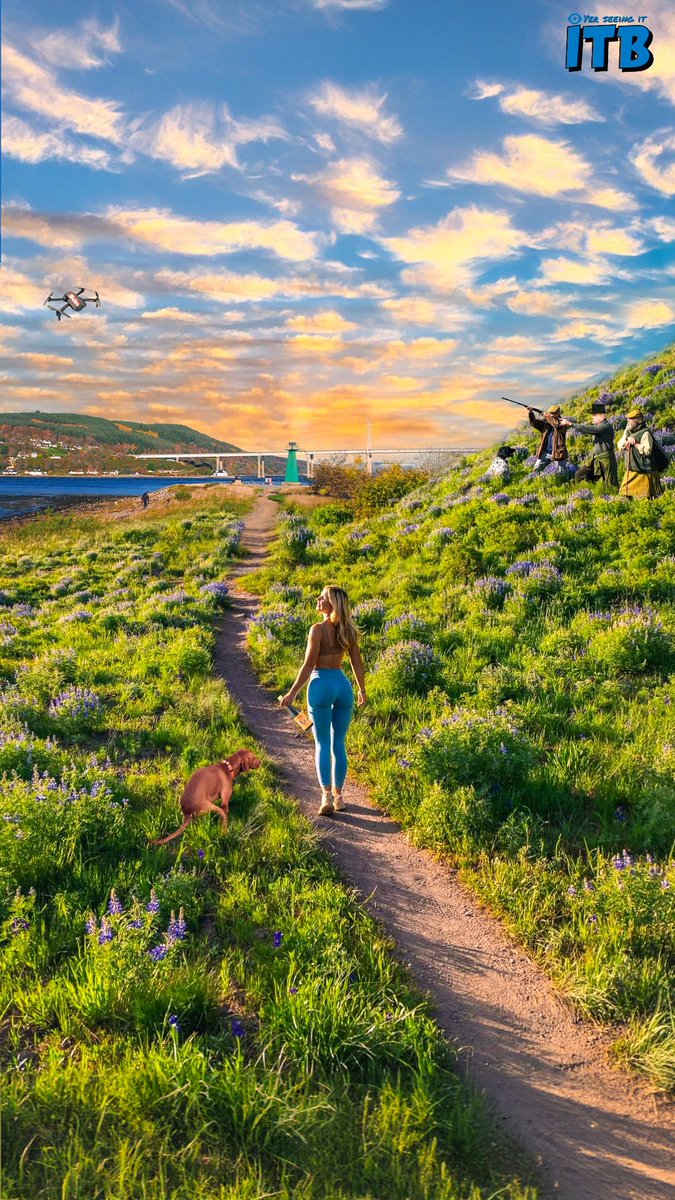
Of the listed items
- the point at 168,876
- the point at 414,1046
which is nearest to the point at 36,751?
the point at 168,876

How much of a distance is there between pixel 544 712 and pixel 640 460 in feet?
33.1

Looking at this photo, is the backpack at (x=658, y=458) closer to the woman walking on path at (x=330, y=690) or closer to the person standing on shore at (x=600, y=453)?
the person standing on shore at (x=600, y=453)

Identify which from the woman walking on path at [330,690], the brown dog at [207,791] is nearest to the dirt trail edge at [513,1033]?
the woman walking on path at [330,690]

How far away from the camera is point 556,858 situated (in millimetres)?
5609

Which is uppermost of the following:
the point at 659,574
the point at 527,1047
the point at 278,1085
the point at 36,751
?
the point at 659,574

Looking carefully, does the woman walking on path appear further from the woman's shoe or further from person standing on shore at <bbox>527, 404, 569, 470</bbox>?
person standing on shore at <bbox>527, 404, 569, 470</bbox>

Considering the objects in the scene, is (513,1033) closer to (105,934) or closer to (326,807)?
(105,934)

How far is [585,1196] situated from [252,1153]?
1.66 meters

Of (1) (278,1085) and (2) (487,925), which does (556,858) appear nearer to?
(2) (487,925)

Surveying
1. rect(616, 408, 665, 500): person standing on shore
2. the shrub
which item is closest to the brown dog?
the shrub

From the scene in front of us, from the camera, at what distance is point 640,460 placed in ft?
51.3

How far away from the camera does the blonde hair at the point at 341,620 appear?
23.0ft

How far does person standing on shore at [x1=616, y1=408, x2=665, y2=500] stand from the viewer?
15.4 meters

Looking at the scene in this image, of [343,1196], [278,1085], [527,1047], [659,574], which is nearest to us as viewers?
[343,1196]
